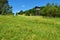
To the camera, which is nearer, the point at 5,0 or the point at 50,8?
the point at 5,0

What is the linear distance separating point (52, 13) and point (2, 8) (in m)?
15.9

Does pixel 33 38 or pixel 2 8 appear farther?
pixel 2 8

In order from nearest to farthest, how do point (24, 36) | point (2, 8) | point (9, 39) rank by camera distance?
point (9, 39) → point (24, 36) → point (2, 8)

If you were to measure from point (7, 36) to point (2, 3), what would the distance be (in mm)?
36621

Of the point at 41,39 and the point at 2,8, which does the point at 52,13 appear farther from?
the point at 41,39

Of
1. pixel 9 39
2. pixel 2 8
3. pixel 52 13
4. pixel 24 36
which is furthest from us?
pixel 52 13

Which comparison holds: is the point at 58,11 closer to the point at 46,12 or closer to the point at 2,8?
the point at 46,12

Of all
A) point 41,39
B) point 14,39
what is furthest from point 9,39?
point 41,39

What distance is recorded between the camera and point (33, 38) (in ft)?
30.0

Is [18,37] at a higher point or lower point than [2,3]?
lower

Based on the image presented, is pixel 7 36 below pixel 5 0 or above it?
below

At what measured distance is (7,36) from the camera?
9.34 meters

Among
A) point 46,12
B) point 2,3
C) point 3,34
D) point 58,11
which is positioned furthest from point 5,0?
point 3,34

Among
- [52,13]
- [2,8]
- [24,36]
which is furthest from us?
[52,13]
